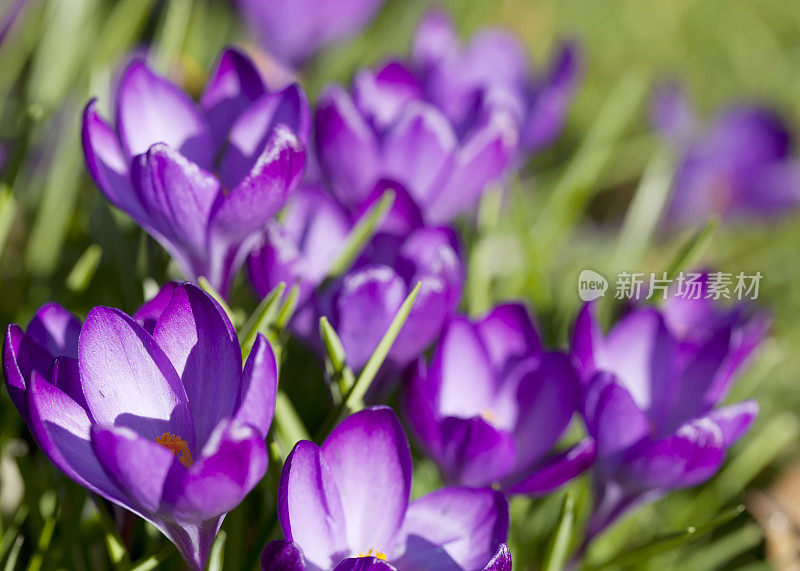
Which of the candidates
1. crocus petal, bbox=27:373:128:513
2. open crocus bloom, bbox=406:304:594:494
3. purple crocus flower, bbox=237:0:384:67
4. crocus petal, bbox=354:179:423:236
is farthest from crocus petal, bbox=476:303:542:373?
purple crocus flower, bbox=237:0:384:67

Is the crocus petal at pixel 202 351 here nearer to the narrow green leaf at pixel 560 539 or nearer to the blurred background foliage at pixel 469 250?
the blurred background foliage at pixel 469 250

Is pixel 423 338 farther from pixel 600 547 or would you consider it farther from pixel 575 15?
pixel 575 15

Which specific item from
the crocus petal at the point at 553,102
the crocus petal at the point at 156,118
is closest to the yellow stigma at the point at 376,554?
the crocus petal at the point at 156,118

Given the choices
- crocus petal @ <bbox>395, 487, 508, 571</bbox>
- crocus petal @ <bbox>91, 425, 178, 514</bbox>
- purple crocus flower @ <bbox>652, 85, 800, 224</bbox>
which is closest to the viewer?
crocus petal @ <bbox>91, 425, 178, 514</bbox>

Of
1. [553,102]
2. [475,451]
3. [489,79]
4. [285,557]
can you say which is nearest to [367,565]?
[285,557]

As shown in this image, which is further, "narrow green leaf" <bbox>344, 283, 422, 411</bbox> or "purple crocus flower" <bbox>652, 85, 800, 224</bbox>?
"purple crocus flower" <bbox>652, 85, 800, 224</bbox>

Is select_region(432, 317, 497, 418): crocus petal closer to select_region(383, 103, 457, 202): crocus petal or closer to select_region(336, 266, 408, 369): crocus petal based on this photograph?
select_region(336, 266, 408, 369): crocus petal

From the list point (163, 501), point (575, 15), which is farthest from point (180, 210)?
point (575, 15)
